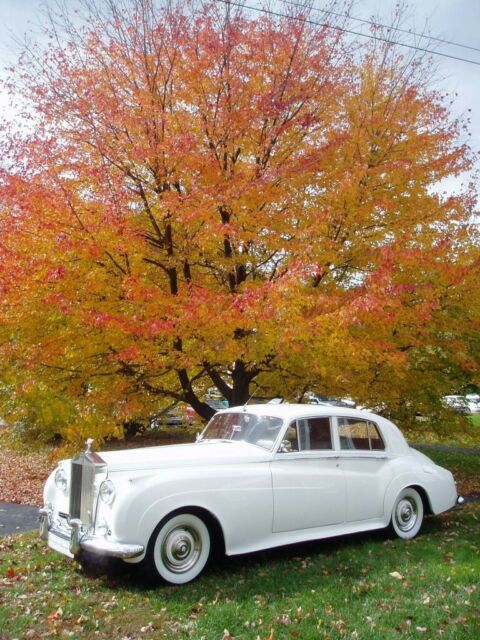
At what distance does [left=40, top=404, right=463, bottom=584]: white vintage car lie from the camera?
5.43m

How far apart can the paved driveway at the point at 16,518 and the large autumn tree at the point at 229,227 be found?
60.7 inches

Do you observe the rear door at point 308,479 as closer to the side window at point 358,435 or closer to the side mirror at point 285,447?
the side mirror at point 285,447

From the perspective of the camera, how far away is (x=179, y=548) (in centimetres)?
555

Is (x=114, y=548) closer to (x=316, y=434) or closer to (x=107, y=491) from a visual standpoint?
(x=107, y=491)

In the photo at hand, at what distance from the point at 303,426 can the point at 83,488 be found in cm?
251

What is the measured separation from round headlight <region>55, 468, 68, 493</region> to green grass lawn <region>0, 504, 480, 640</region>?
76 centimetres

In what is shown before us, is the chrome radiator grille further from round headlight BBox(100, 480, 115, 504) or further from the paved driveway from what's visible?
the paved driveway

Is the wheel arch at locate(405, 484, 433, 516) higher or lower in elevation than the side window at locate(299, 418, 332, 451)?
lower

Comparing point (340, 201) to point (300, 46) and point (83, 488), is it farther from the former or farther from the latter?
point (83, 488)

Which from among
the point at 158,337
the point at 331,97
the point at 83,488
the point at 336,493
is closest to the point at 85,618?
the point at 83,488

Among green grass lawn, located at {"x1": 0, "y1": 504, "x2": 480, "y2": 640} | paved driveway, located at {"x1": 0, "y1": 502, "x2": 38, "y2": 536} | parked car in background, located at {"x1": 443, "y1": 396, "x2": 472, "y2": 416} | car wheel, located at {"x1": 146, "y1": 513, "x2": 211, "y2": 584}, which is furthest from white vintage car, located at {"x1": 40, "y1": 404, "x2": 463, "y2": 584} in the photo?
parked car in background, located at {"x1": 443, "y1": 396, "x2": 472, "y2": 416}

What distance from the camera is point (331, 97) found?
9.98 meters

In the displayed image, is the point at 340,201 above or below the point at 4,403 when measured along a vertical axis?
above

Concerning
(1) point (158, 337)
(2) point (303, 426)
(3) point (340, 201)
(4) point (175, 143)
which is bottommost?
(2) point (303, 426)
